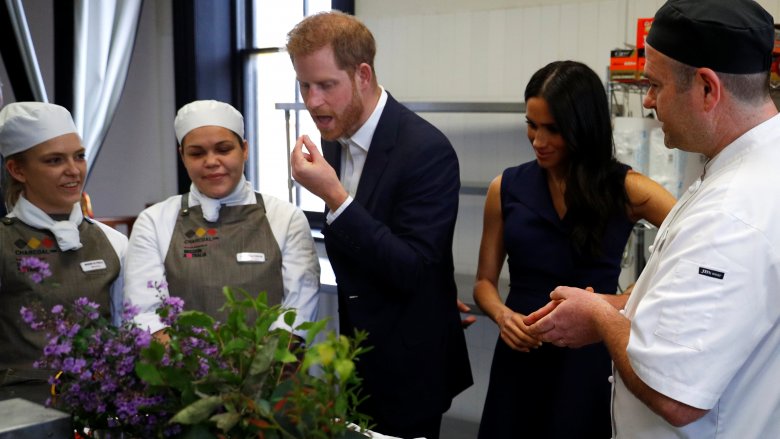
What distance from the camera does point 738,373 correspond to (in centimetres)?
119

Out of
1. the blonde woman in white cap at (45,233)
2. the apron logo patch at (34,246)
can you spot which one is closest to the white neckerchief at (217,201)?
the blonde woman in white cap at (45,233)

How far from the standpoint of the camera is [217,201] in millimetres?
2059

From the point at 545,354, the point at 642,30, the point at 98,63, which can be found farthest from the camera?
the point at 98,63

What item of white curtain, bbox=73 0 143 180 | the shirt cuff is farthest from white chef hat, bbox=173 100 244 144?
white curtain, bbox=73 0 143 180

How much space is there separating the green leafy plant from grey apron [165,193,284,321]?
0.94 meters

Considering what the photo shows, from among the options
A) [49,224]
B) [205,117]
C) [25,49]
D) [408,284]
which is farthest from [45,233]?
[25,49]

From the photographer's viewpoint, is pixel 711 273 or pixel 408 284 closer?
pixel 711 273

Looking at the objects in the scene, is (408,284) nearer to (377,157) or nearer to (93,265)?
(377,157)

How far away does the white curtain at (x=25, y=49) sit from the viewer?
352 cm

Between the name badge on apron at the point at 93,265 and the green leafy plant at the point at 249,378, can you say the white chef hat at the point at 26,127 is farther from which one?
the green leafy plant at the point at 249,378

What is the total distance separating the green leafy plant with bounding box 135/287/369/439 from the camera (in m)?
0.84

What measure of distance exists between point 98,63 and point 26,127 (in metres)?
2.05

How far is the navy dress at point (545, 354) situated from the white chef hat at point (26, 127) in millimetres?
1184

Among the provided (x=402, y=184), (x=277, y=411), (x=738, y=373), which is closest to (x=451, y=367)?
(x=402, y=184)
